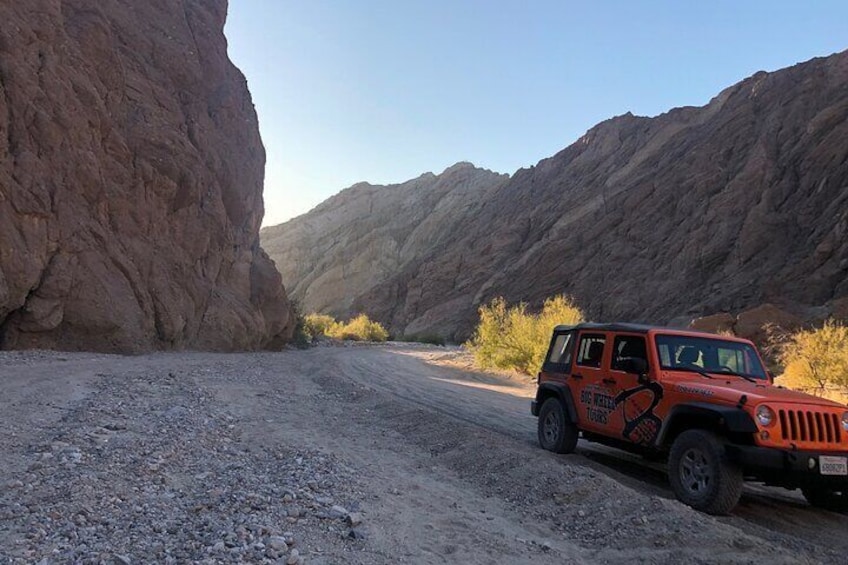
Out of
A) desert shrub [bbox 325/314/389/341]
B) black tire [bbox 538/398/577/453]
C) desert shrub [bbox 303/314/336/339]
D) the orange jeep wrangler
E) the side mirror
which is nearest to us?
the orange jeep wrangler

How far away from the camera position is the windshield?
7699 millimetres

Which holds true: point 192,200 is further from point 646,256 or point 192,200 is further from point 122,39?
point 646,256

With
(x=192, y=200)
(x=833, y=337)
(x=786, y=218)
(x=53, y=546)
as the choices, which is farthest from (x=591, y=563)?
(x=786, y=218)

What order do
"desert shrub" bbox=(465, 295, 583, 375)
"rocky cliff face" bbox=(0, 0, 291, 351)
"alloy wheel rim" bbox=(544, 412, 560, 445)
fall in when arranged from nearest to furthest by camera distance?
1. "alloy wheel rim" bbox=(544, 412, 560, 445)
2. "rocky cliff face" bbox=(0, 0, 291, 351)
3. "desert shrub" bbox=(465, 295, 583, 375)

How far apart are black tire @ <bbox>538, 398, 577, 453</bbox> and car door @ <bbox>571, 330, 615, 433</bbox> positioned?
25cm

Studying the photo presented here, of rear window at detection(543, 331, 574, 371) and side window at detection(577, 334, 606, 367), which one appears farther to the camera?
rear window at detection(543, 331, 574, 371)

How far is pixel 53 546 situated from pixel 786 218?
1871 inches

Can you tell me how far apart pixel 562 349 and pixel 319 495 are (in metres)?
4.99

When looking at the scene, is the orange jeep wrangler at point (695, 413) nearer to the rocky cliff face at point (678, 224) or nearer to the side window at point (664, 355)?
the side window at point (664, 355)

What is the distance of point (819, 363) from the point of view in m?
17.7

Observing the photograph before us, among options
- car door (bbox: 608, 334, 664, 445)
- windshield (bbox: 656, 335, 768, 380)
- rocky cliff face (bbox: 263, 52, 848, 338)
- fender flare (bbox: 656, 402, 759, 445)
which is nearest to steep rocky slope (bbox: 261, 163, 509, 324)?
rocky cliff face (bbox: 263, 52, 848, 338)

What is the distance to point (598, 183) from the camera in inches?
2628

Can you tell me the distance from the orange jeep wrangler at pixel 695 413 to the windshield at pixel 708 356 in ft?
0.05

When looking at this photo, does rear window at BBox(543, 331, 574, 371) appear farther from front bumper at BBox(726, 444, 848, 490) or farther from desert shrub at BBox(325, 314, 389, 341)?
desert shrub at BBox(325, 314, 389, 341)
